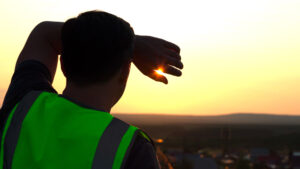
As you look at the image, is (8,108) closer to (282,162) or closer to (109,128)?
(109,128)

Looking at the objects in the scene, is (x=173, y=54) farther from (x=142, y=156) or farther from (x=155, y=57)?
(x=142, y=156)

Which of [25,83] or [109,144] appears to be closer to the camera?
[109,144]

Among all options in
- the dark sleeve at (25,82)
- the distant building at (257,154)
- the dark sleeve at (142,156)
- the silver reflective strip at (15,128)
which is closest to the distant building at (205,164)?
the distant building at (257,154)

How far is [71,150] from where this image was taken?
159 cm

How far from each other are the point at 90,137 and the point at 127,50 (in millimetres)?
442

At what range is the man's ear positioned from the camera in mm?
1826

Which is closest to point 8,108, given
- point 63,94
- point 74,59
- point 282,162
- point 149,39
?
point 63,94

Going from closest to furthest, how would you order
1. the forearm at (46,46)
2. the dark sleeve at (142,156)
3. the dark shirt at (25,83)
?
the dark sleeve at (142,156) < the dark shirt at (25,83) < the forearm at (46,46)

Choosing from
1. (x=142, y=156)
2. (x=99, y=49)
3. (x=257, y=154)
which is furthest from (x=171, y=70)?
(x=257, y=154)

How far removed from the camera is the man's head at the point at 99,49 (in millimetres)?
1752

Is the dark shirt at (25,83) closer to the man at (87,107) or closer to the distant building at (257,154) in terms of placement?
the man at (87,107)

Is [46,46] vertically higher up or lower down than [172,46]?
lower down

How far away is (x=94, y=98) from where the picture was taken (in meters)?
1.79

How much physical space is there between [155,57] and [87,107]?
16.5 inches
